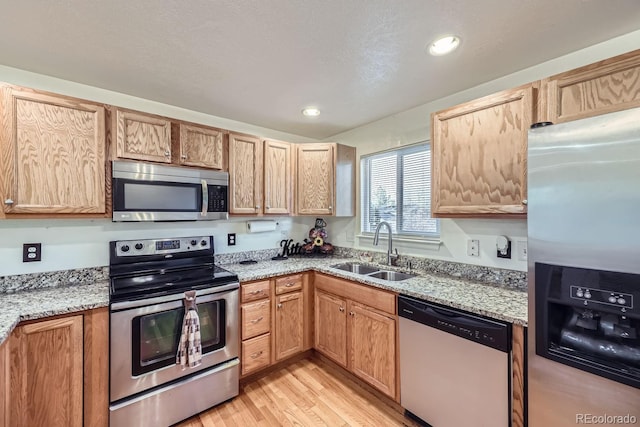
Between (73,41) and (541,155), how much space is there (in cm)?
243

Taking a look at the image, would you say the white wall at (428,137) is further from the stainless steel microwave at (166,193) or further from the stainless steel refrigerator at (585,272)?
the stainless steel microwave at (166,193)

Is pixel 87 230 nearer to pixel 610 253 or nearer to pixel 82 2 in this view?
pixel 82 2

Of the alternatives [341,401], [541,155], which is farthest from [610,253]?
[341,401]

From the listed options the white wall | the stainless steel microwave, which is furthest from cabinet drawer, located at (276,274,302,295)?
the white wall

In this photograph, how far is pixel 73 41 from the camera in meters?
1.47

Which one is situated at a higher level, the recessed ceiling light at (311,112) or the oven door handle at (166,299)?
the recessed ceiling light at (311,112)

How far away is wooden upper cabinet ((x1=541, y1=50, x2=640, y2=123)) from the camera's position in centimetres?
120

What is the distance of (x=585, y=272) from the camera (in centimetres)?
104

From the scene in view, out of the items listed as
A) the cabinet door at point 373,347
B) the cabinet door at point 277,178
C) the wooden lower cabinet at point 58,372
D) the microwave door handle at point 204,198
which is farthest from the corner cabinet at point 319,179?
the wooden lower cabinet at point 58,372

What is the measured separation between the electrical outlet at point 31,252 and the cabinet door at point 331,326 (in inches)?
80.8

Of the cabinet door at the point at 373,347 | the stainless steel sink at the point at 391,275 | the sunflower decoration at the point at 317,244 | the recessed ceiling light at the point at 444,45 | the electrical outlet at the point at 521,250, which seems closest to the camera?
the recessed ceiling light at the point at 444,45

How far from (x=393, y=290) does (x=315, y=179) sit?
1486mm

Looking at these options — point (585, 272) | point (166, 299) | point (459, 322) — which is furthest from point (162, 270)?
point (585, 272)

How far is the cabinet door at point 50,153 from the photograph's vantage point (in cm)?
155
